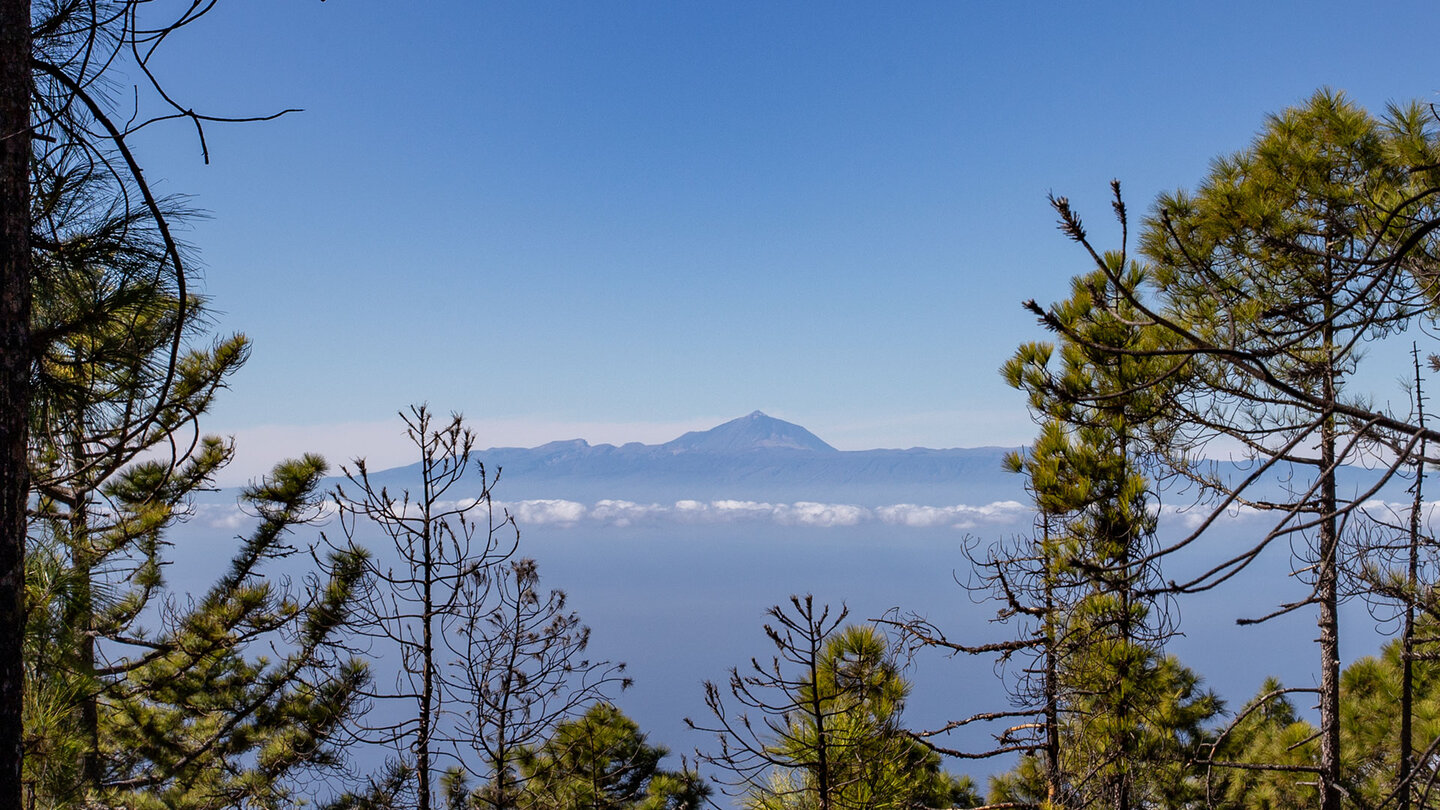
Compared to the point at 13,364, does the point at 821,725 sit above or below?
below

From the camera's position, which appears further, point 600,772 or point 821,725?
point 600,772

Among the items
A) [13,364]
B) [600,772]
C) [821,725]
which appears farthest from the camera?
[600,772]

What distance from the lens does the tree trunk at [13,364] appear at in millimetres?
1991

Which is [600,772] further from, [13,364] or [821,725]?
[13,364]

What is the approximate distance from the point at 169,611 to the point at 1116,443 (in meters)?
9.77

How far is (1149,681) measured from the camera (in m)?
8.18

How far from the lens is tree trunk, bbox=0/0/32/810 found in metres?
1.99

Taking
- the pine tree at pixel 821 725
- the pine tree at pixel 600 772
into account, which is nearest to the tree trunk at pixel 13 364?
the pine tree at pixel 821 725

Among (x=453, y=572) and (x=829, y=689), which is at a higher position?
(x=453, y=572)

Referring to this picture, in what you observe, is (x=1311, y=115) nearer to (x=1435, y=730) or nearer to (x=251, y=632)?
(x=1435, y=730)

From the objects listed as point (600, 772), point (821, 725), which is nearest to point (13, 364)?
point (821, 725)

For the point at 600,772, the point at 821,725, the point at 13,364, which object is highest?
the point at 13,364

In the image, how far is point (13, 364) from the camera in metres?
2.06

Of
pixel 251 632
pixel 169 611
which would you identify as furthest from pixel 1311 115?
pixel 169 611
